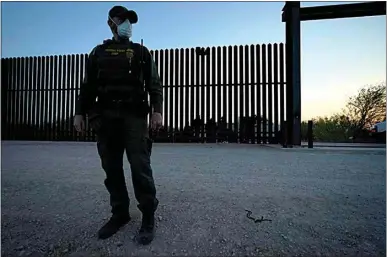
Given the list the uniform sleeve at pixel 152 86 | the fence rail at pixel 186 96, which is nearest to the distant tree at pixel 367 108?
the fence rail at pixel 186 96

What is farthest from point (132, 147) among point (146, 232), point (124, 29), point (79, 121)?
point (124, 29)

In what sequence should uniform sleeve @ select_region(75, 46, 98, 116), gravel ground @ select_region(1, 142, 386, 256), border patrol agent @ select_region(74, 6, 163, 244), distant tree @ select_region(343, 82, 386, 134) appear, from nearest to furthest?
gravel ground @ select_region(1, 142, 386, 256) < border patrol agent @ select_region(74, 6, 163, 244) < uniform sleeve @ select_region(75, 46, 98, 116) < distant tree @ select_region(343, 82, 386, 134)

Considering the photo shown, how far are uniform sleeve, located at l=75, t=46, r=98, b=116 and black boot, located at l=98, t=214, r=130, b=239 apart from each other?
82cm

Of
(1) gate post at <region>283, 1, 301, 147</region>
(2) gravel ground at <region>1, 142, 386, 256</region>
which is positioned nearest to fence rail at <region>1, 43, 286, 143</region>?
(1) gate post at <region>283, 1, 301, 147</region>

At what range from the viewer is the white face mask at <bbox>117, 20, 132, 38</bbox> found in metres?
2.15

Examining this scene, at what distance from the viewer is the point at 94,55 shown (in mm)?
2158

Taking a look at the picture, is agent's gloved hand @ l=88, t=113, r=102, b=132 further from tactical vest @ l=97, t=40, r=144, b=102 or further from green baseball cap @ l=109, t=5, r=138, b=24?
green baseball cap @ l=109, t=5, r=138, b=24

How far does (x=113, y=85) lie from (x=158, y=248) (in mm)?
1116

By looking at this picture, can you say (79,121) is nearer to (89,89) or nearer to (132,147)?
(89,89)

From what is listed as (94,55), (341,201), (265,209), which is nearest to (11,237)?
(94,55)

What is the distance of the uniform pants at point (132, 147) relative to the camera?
203cm

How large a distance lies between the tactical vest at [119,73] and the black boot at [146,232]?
Answer: 2.72 feet

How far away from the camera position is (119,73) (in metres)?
2.04

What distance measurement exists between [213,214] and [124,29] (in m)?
1.57
